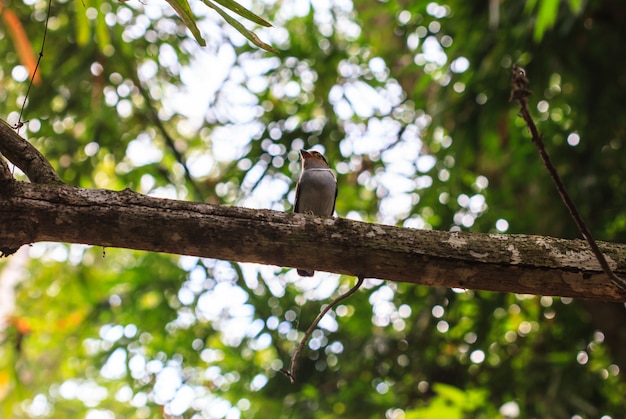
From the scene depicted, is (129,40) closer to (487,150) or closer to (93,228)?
(487,150)

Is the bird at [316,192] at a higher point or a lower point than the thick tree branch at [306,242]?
lower

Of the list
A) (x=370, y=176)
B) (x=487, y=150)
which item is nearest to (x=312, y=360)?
(x=370, y=176)

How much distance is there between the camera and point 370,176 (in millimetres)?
6465

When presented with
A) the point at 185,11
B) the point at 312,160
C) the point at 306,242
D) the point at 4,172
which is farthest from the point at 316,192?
the point at 4,172

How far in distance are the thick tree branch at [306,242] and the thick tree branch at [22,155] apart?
0.62ft

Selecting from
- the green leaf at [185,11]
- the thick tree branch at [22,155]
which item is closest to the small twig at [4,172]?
the thick tree branch at [22,155]

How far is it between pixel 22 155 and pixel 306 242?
1052mm

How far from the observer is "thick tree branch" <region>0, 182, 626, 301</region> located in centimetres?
204

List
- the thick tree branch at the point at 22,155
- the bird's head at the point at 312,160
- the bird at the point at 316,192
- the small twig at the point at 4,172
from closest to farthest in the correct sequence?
the small twig at the point at 4,172 < the thick tree branch at the point at 22,155 < the bird at the point at 316,192 < the bird's head at the point at 312,160

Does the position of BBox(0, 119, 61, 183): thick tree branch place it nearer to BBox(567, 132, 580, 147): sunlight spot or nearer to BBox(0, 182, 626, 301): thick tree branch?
BBox(0, 182, 626, 301): thick tree branch

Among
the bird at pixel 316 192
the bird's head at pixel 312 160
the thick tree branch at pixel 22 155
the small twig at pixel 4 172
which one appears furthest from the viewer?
the bird's head at pixel 312 160

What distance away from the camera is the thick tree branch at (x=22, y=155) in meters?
2.24

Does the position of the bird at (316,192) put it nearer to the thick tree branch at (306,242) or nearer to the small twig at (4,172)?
the thick tree branch at (306,242)

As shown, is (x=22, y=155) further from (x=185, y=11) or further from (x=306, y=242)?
(x=306, y=242)
